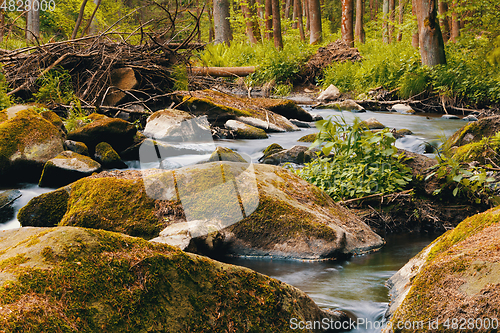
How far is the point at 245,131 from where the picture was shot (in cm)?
889

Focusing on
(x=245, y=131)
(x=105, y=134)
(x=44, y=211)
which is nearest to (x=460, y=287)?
(x=44, y=211)

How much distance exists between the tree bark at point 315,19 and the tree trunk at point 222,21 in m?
4.25

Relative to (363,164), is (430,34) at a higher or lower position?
higher

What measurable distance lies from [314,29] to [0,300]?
20.4m

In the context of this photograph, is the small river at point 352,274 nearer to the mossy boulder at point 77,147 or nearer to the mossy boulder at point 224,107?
the mossy boulder at point 77,147

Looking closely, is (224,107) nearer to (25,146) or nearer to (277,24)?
(25,146)

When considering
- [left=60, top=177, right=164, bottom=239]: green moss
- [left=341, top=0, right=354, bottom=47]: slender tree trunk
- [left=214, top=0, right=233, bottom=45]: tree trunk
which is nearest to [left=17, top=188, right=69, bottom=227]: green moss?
[left=60, top=177, right=164, bottom=239]: green moss

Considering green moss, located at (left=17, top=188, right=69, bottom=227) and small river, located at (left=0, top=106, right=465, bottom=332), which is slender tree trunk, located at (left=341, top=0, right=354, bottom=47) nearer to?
small river, located at (left=0, top=106, right=465, bottom=332)

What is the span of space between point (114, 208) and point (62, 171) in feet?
7.43

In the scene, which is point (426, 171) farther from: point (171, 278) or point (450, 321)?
point (171, 278)

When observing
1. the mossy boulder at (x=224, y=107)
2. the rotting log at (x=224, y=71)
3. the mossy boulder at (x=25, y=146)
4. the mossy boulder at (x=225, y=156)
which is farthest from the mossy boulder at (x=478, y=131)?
the rotting log at (x=224, y=71)

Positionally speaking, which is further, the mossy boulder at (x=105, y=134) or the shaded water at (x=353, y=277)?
the mossy boulder at (x=105, y=134)

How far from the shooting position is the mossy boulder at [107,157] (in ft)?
21.5

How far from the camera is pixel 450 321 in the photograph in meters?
1.92
